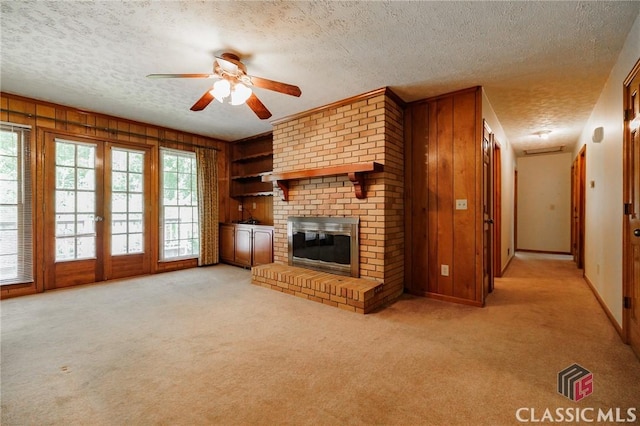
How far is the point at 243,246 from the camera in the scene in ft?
17.3

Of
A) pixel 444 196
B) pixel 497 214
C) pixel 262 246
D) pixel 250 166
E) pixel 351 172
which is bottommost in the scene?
pixel 262 246

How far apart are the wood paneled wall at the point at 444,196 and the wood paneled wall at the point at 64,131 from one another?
13.2ft

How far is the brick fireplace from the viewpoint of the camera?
3.30 m

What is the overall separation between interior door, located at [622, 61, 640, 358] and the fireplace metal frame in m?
2.33

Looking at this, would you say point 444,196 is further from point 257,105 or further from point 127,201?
point 127,201

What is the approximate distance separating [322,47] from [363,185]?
1.57 metres

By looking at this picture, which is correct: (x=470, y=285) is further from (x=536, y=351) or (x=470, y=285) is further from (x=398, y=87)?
(x=398, y=87)

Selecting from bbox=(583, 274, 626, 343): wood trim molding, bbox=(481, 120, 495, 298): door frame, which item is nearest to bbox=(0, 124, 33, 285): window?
bbox=(481, 120, 495, 298): door frame

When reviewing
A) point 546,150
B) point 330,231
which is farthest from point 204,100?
point 546,150

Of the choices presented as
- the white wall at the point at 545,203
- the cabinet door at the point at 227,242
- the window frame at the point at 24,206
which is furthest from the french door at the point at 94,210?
the white wall at the point at 545,203

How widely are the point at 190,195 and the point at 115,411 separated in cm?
429

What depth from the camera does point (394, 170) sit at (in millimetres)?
3512

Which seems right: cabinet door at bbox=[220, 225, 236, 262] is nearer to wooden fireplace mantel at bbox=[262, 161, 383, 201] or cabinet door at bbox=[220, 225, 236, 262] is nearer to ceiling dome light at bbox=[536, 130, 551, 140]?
wooden fireplace mantel at bbox=[262, 161, 383, 201]

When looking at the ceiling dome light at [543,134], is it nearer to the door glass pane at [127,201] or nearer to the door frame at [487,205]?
the door frame at [487,205]
